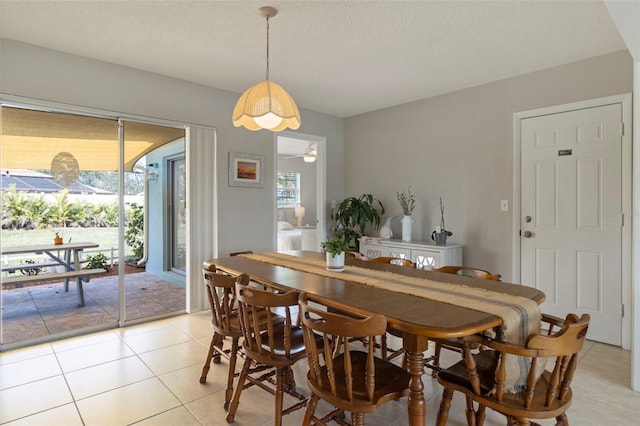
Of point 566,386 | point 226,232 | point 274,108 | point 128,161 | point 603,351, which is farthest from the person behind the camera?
point 226,232

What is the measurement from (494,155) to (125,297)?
4.36 meters

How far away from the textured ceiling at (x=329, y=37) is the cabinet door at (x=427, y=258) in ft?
6.34

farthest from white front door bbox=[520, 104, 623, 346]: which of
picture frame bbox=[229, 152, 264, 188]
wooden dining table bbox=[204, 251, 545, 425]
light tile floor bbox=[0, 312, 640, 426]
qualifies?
picture frame bbox=[229, 152, 264, 188]

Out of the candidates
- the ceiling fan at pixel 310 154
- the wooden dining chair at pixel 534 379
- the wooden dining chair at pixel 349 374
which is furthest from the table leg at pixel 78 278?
the ceiling fan at pixel 310 154

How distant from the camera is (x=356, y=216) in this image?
5.09 m

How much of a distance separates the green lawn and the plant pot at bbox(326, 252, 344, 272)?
2.49m

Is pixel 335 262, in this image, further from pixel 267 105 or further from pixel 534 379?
pixel 534 379

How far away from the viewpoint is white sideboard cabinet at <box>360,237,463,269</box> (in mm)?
4027

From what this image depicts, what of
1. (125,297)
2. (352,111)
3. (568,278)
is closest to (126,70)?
(125,297)

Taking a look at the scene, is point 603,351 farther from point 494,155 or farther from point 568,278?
point 494,155

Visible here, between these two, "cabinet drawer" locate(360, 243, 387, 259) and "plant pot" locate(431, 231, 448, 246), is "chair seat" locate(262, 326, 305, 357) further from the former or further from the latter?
"cabinet drawer" locate(360, 243, 387, 259)

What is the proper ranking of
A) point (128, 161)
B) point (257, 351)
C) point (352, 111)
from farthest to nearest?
point (352, 111) < point (128, 161) < point (257, 351)

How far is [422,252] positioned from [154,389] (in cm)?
300

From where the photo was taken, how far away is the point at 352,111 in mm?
5324
